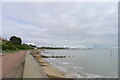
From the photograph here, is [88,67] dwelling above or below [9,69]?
below

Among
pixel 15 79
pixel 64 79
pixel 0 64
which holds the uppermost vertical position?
pixel 0 64

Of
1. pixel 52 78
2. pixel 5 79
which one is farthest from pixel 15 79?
pixel 52 78

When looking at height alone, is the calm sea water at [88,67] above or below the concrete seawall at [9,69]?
below

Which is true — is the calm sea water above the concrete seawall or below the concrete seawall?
below

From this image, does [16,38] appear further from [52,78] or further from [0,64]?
[0,64]

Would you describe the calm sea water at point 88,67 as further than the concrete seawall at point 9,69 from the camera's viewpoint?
Yes

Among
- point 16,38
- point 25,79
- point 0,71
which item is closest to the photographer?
point 25,79

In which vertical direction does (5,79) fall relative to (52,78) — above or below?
above

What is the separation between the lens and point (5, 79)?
20.4ft

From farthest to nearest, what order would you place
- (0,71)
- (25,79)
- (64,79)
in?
(64,79) < (0,71) < (25,79)

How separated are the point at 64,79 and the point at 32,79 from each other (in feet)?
20.8

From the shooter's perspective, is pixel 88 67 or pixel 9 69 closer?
pixel 9 69

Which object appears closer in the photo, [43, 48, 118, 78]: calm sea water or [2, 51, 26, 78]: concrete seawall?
[2, 51, 26, 78]: concrete seawall

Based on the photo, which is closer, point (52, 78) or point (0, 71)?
point (0, 71)
